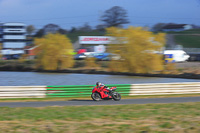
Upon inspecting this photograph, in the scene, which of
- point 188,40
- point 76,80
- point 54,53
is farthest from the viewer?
point 188,40

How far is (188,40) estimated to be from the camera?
78062mm

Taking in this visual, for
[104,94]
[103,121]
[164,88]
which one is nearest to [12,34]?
[164,88]

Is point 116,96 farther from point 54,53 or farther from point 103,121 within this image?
point 54,53

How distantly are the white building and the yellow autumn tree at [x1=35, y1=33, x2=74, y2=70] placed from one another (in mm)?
68246

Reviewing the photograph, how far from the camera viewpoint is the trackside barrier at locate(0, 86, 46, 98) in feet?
50.9

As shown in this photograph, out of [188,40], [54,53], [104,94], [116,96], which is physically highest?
[188,40]

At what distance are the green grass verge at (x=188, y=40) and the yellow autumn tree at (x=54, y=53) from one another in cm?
3993

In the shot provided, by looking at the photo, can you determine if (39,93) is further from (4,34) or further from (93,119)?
(4,34)

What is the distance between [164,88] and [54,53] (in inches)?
1084

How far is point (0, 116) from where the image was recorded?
9.07 meters

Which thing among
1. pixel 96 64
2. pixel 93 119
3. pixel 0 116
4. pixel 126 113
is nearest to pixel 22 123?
pixel 0 116

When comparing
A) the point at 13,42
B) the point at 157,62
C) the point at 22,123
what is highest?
the point at 13,42

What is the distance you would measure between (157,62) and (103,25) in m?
78.5

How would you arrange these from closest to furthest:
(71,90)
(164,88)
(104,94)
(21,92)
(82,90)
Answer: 1. (104,94)
2. (21,92)
3. (71,90)
4. (82,90)
5. (164,88)
